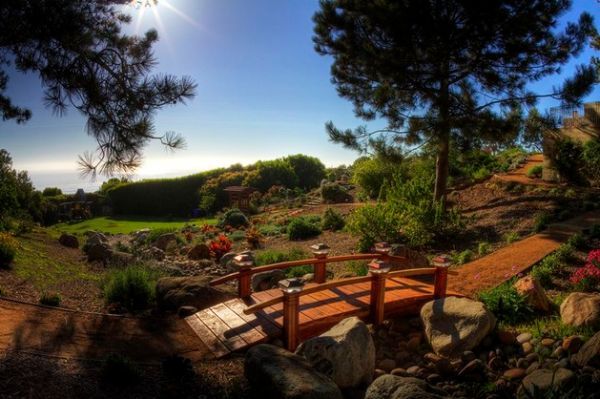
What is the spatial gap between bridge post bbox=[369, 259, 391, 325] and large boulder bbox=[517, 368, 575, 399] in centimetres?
180

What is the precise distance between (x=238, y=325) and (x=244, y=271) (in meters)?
0.87

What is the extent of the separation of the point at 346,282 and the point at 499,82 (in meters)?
7.92

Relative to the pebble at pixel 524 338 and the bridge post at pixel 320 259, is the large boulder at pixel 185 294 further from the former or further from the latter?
the pebble at pixel 524 338

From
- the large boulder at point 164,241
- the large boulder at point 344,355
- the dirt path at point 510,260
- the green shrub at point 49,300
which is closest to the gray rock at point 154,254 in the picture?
the large boulder at point 164,241

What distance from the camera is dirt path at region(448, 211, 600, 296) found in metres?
5.87

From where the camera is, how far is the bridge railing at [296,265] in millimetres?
5348

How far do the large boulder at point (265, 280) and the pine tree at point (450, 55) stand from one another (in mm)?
5726

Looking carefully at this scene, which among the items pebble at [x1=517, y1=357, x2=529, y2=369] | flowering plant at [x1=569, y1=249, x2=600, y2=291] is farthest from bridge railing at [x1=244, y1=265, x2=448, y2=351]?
flowering plant at [x1=569, y1=249, x2=600, y2=291]

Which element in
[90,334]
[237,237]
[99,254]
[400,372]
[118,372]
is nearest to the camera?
[118,372]

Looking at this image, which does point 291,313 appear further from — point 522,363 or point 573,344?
point 573,344

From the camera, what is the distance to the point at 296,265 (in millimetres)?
5797

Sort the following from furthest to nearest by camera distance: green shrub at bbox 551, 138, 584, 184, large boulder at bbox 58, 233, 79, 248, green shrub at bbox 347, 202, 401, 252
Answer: green shrub at bbox 551, 138, 584, 184 → large boulder at bbox 58, 233, 79, 248 → green shrub at bbox 347, 202, 401, 252

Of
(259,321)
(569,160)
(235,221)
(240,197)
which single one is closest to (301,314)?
(259,321)

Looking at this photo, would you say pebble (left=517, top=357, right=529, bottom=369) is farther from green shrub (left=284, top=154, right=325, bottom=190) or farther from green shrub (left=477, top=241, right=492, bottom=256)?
green shrub (left=284, top=154, right=325, bottom=190)
